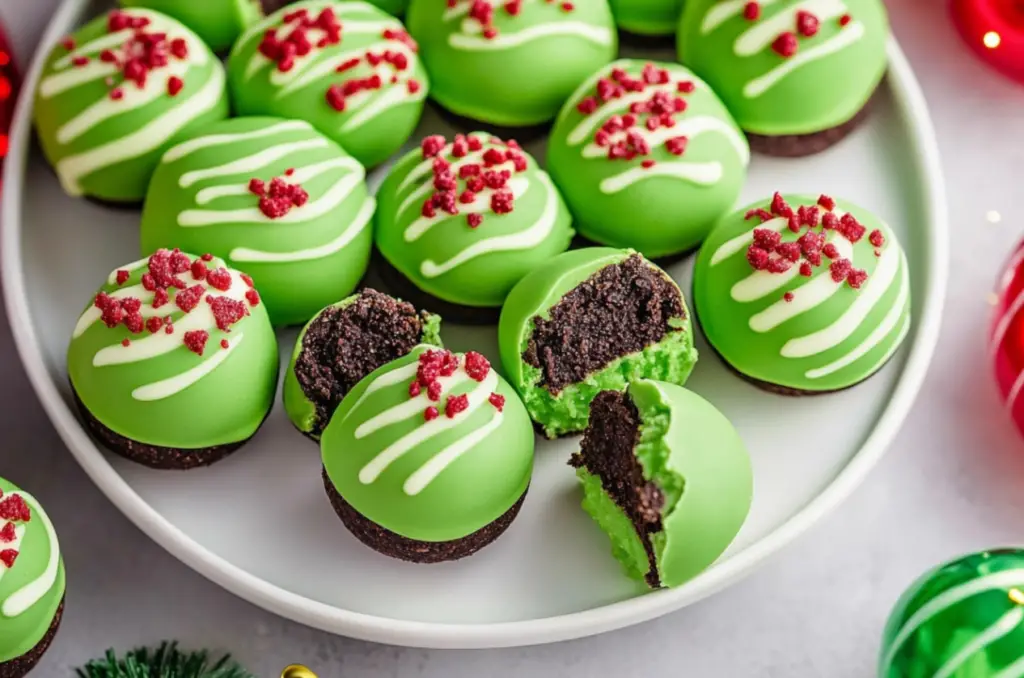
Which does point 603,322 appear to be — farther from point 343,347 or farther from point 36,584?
point 36,584

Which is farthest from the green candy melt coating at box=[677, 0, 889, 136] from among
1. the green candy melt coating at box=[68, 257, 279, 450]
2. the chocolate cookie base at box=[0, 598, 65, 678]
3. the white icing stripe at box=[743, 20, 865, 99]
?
the chocolate cookie base at box=[0, 598, 65, 678]

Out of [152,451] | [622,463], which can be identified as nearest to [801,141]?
[622,463]

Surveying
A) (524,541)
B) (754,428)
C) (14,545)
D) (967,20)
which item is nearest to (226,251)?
(14,545)

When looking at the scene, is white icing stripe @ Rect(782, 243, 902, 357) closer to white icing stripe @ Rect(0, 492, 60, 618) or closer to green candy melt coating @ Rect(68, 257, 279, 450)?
green candy melt coating @ Rect(68, 257, 279, 450)

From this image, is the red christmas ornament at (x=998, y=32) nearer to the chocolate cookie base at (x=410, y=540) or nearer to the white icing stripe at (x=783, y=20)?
the white icing stripe at (x=783, y=20)

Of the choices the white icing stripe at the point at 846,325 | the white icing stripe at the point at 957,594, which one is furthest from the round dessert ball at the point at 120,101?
the white icing stripe at the point at 957,594

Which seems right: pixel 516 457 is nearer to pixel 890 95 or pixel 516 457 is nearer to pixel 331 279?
pixel 331 279

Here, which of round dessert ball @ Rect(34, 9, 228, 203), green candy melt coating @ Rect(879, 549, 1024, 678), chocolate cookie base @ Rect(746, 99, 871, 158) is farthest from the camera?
chocolate cookie base @ Rect(746, 99, 871, 158)
